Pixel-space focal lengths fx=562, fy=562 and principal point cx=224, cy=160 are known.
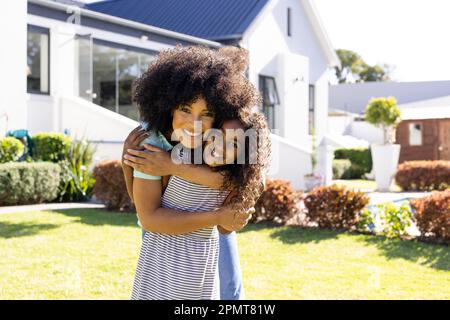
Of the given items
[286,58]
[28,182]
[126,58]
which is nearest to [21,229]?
[28,182]

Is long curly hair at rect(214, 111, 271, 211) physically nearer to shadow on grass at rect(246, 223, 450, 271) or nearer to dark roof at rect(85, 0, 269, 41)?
shadow on grass at rect(246, 223, 450, 271)

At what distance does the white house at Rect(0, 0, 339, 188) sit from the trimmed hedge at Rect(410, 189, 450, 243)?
8.81 feet

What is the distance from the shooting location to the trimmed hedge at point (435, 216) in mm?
7168

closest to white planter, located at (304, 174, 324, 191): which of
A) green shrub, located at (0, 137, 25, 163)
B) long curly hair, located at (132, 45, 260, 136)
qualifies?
green shrub, located at (0, 137, 25, 163)

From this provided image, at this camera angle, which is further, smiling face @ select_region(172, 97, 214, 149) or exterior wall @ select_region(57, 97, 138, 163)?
exterior wall @ select_region(57, 97, 138, 163)

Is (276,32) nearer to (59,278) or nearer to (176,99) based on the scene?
(59,278)

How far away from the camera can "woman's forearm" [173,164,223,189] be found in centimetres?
181

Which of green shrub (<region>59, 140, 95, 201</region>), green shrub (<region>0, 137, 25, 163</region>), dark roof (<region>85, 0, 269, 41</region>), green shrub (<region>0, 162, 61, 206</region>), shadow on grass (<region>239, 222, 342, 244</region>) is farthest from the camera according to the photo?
dark roof (<region>85, 0, 269, 41</region>)

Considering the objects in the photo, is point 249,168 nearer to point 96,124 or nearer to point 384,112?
point 96,124

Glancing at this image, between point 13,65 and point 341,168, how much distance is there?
13.3 metres

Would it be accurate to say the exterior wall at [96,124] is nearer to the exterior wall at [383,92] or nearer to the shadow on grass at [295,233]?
the shadow on grass at [295,233]

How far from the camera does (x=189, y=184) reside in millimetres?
1847

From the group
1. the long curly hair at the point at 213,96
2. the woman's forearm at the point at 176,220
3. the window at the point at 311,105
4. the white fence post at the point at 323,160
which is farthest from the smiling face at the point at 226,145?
the window at the point at 311,105

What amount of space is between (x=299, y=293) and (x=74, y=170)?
22.8 feet
